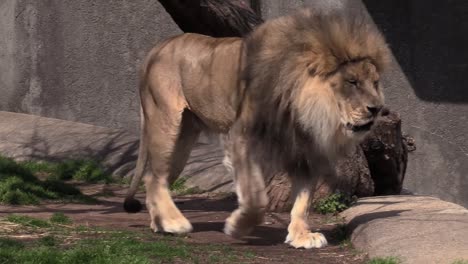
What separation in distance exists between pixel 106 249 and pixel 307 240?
131 centimetres

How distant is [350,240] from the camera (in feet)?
21.2

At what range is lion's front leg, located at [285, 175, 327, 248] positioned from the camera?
6.17m

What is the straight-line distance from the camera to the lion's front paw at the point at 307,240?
20.2 feet

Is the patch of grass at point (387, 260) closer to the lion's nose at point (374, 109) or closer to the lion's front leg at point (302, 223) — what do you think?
the lion's front leg at point (302, 223)

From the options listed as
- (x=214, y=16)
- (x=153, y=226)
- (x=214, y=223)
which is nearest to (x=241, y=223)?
(x=153, y=226)

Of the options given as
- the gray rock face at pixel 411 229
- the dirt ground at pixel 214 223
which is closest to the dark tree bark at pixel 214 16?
the dirt ground at pixel 214 223

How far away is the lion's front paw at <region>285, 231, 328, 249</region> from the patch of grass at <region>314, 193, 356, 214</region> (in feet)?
4.45

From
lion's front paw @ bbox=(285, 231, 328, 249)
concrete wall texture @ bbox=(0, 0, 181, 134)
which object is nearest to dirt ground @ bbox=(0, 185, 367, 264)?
lion's front paw @ bbox=(285, 231, 328, 249)

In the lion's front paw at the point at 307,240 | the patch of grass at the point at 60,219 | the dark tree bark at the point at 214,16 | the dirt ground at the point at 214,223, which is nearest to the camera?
the dirt ground at the point at 214,223

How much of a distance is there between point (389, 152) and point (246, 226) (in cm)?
235

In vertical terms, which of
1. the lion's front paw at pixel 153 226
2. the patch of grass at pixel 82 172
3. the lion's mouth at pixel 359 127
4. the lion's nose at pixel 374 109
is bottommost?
the patch of grass at pixel 82 172

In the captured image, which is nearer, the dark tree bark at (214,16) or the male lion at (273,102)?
the male lion at (273,102)

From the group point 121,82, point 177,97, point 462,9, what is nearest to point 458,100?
point 462,9

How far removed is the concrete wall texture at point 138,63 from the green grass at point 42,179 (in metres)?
1.73
